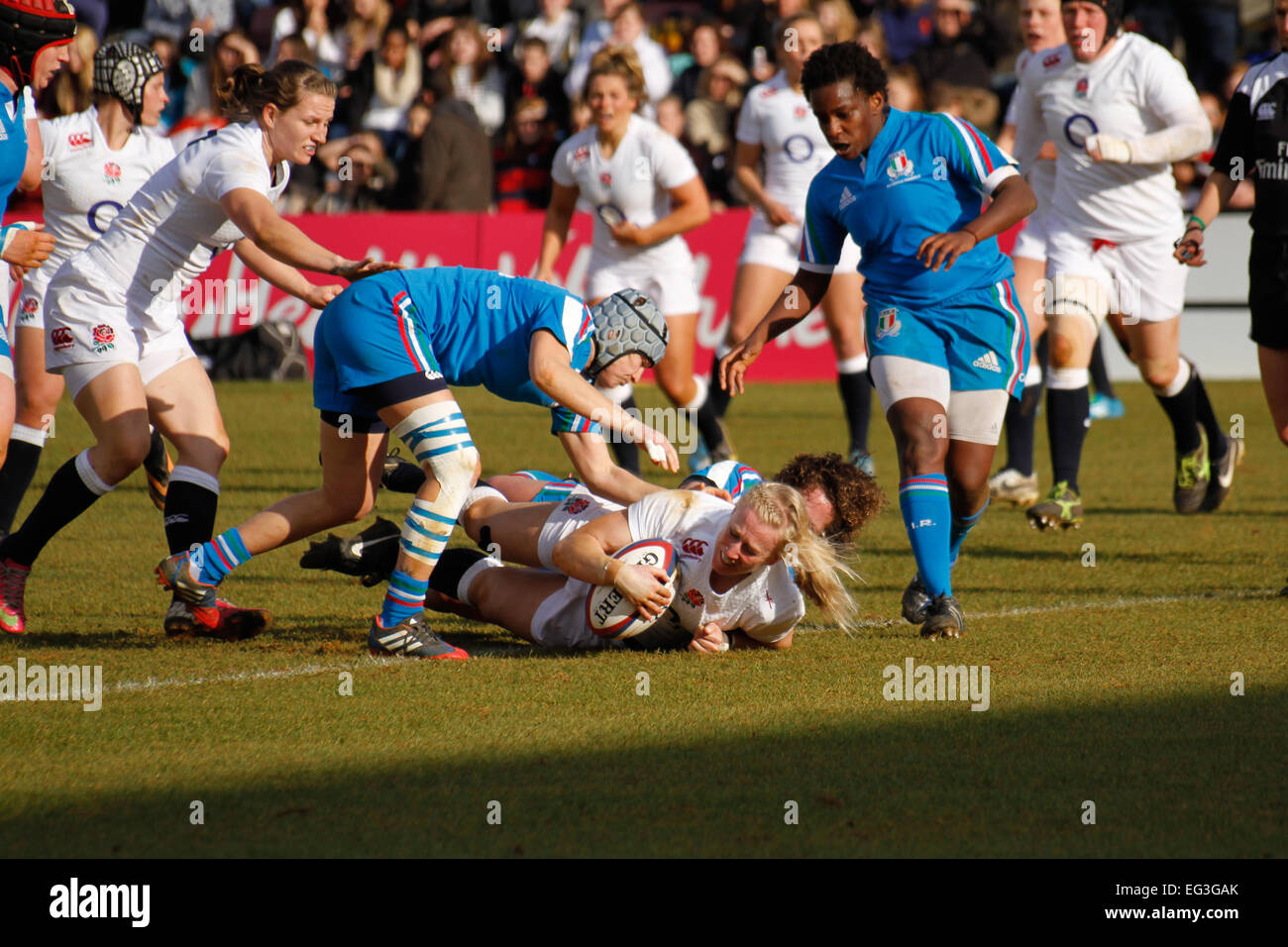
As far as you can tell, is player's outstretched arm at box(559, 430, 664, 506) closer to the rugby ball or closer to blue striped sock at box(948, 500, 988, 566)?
the rugby ball

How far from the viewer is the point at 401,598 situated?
214 inches

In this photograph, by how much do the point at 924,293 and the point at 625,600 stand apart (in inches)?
70.4

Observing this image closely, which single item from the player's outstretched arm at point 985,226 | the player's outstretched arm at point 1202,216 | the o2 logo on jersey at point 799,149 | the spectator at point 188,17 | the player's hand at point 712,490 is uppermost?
the spectator at point 188,17

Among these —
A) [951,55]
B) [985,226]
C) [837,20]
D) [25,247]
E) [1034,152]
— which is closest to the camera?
[25,247]

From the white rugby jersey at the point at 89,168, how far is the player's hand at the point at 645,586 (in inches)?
150

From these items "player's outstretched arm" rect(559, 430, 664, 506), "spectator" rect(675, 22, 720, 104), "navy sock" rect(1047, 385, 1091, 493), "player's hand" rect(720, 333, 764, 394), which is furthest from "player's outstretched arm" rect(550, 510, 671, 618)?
"spectator" rect(675, 22, 720, 104)

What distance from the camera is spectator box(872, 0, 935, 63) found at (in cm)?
1759

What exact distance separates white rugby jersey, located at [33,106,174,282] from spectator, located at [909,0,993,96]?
1000 centimetres

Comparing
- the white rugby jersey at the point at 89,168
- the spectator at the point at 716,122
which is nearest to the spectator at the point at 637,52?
the spectator at the point at 716,122

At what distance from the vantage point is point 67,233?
25.3ft

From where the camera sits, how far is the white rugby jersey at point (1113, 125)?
855cm

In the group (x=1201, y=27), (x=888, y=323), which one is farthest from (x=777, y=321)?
(x=1201, y=27)

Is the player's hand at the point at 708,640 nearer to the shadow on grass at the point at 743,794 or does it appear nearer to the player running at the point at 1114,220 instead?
the shadow on grass at the point at 743,794

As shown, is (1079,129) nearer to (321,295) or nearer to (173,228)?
(321,295)
